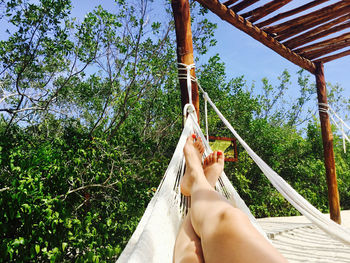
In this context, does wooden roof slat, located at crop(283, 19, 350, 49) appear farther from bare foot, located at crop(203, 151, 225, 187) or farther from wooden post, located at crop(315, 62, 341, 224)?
bare foot, located at crop(203, 151, 225, 187)

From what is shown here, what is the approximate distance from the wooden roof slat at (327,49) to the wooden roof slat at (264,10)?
0.97 metres

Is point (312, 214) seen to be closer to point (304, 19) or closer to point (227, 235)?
point (227, 235)

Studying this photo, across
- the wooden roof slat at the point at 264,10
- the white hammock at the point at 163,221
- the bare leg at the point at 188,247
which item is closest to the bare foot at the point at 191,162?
the white hammock at the point at 163,221

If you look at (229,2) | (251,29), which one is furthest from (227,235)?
(251,29)

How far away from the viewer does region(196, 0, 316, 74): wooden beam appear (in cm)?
184

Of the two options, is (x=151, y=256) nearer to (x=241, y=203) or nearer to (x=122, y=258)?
(x=122, y=258)

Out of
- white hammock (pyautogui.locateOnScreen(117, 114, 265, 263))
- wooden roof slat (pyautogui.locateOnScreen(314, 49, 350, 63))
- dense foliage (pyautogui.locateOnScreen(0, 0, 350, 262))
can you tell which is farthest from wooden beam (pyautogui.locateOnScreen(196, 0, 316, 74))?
dense foliage (pyautogui.locateOnScreen(0, 0, 350, 262))

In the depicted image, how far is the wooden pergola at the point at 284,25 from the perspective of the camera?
162cm

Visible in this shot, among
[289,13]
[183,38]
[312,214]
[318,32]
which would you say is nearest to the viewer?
[312,214]

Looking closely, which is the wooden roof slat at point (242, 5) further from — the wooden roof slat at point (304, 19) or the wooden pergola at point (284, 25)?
the wooden roof slat at point (304, 19)

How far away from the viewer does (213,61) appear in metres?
4.54

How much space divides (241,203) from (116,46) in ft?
8.36

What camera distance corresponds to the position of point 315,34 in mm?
2369

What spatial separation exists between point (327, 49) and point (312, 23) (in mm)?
587
